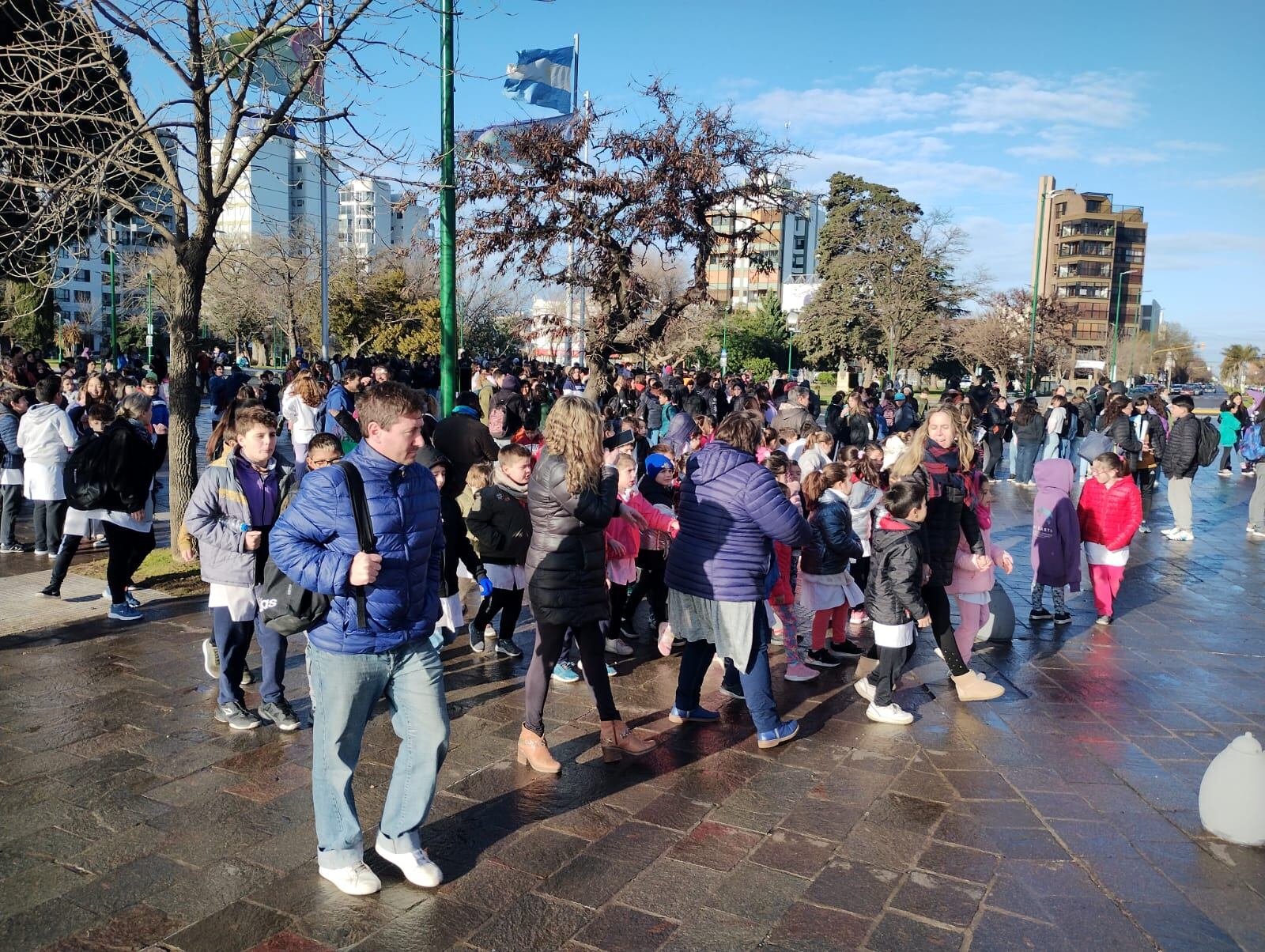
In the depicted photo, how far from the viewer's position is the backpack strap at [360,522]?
11.0 feet

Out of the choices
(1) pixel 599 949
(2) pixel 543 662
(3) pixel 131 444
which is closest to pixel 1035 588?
(2) pixel 543 662

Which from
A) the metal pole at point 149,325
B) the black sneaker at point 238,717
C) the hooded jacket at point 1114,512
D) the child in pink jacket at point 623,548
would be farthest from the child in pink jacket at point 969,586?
the metal pole at point 149,325

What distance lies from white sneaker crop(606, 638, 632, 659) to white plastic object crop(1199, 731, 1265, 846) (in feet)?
12.0

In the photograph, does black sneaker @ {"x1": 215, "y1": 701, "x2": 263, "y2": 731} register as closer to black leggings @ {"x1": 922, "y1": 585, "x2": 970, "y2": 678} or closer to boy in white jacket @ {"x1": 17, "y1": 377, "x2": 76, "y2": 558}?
black leggings @ {"x1": 922, "y1": 585, "x2": 970, "y2": 678}

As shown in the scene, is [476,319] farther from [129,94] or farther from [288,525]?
[288,525]

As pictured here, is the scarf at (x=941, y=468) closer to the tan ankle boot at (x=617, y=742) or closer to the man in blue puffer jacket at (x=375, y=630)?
the tan ankle boot at (x=617, y=742)

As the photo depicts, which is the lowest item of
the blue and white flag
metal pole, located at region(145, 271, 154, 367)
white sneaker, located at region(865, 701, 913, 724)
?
white sneaker, located at region(865, 701, 913, 724)

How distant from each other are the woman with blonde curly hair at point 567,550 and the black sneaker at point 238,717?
152cm

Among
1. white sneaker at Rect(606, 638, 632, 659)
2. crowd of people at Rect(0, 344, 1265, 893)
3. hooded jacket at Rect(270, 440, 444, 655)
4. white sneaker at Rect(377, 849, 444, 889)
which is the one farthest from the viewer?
white sneaker at Rect(606, 638, 632, 659)

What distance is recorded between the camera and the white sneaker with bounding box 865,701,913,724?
5.55 metres

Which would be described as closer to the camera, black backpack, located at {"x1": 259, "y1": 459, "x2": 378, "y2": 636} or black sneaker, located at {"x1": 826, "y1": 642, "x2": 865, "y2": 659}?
black backpack, located at {"x1": 259, "y1": 459, "x2": 378, "y2": 636}

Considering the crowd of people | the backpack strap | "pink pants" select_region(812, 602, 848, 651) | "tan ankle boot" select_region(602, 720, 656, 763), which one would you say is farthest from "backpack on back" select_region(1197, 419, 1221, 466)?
the backpack strap

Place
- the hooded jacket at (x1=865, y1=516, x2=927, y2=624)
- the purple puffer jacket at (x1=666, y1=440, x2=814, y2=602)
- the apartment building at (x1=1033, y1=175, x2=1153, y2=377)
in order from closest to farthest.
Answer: the purple puffer jacket at (x1=666, y1=440, x2=814, y2=602), the hooded jacket at (x1=865, y1=516, x2=927, y2=624), the apartment building at (x1=1033, y1=175, x2=1153, y2=377)

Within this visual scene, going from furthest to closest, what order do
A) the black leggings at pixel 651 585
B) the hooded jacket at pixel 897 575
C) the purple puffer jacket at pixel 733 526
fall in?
the black leggings at pixel 651 585 → the hooded jacket at pixel 897 575 → the purple puffer jacket at pixel 733 526
